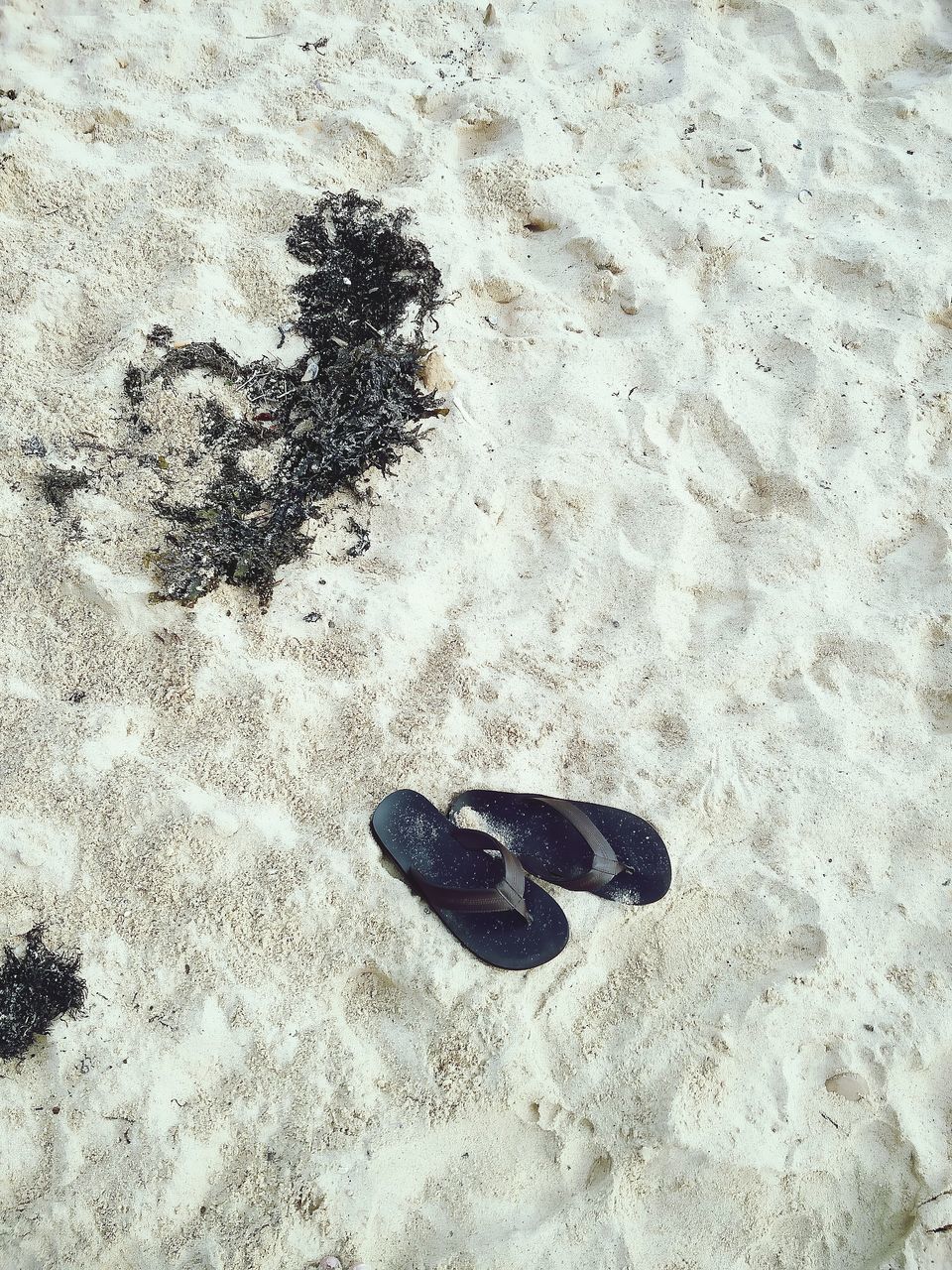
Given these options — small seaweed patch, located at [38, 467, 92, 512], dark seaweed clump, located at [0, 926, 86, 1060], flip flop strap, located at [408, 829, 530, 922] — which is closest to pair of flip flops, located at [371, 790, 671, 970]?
flip flop strap, located at [408, 829, 530, 922]

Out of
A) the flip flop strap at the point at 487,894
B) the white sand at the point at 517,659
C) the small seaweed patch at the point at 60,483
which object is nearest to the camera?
the white sand at the point at 517,659

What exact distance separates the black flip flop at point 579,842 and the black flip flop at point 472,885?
0.19 ft

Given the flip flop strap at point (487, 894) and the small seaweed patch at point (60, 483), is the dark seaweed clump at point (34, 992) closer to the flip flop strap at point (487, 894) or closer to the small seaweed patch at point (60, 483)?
the flip flop strap at point (487, 894)

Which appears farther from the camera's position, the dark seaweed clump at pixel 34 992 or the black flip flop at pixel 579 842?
the black flip flop at pixel 579 842

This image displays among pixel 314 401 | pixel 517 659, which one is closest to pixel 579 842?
pixel 517 659

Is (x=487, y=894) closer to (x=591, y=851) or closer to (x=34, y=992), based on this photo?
(x=591, y=851)

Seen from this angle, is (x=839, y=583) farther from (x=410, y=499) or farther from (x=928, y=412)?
(x=410, y=499)

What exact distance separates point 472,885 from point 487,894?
117 millimetres

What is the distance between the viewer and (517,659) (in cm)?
207

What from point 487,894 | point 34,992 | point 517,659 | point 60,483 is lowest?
point 34,992

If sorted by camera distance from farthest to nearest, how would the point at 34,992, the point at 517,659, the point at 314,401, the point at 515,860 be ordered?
the point at 314,401 < the point at 517,659 < the point at 515,860 < the point at 34,992

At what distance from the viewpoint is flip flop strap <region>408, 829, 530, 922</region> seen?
172 cm

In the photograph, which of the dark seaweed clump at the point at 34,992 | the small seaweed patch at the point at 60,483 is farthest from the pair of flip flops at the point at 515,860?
the small seaweed patch at the point at 60,483

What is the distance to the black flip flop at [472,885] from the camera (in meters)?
1.73
